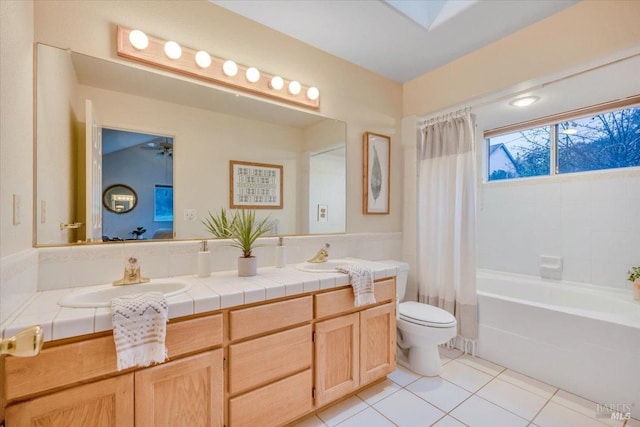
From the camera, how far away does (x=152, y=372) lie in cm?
108

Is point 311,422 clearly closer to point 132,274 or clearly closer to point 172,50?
point 132,274

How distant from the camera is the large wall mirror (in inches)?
53.3

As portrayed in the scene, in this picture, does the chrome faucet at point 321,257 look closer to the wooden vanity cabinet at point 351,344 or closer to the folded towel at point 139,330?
the wooden vanity cabinet at point 351,344

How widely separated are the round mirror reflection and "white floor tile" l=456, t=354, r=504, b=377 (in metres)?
2.58

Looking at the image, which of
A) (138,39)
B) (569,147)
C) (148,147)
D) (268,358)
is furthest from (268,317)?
(569,147)

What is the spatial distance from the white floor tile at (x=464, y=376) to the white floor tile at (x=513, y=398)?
5 cm

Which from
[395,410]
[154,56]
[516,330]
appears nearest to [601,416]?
[516,330]

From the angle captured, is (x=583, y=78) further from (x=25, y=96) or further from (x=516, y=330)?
(x=25, y=96)

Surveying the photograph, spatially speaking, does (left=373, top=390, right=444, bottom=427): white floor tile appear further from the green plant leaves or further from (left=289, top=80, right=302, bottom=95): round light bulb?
(left=289, top=80, right=302, bottom=95): round light bulb

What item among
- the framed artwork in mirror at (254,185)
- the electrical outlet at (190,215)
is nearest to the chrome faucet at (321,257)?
the framed artwork in mirror at (254,185)

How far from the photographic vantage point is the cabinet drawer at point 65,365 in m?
0.87

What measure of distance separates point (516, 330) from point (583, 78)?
1938 millimetres

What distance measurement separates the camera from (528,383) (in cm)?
197

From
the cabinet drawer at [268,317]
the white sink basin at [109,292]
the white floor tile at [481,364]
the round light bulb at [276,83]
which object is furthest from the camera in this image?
the white floor tile at [481,364]
